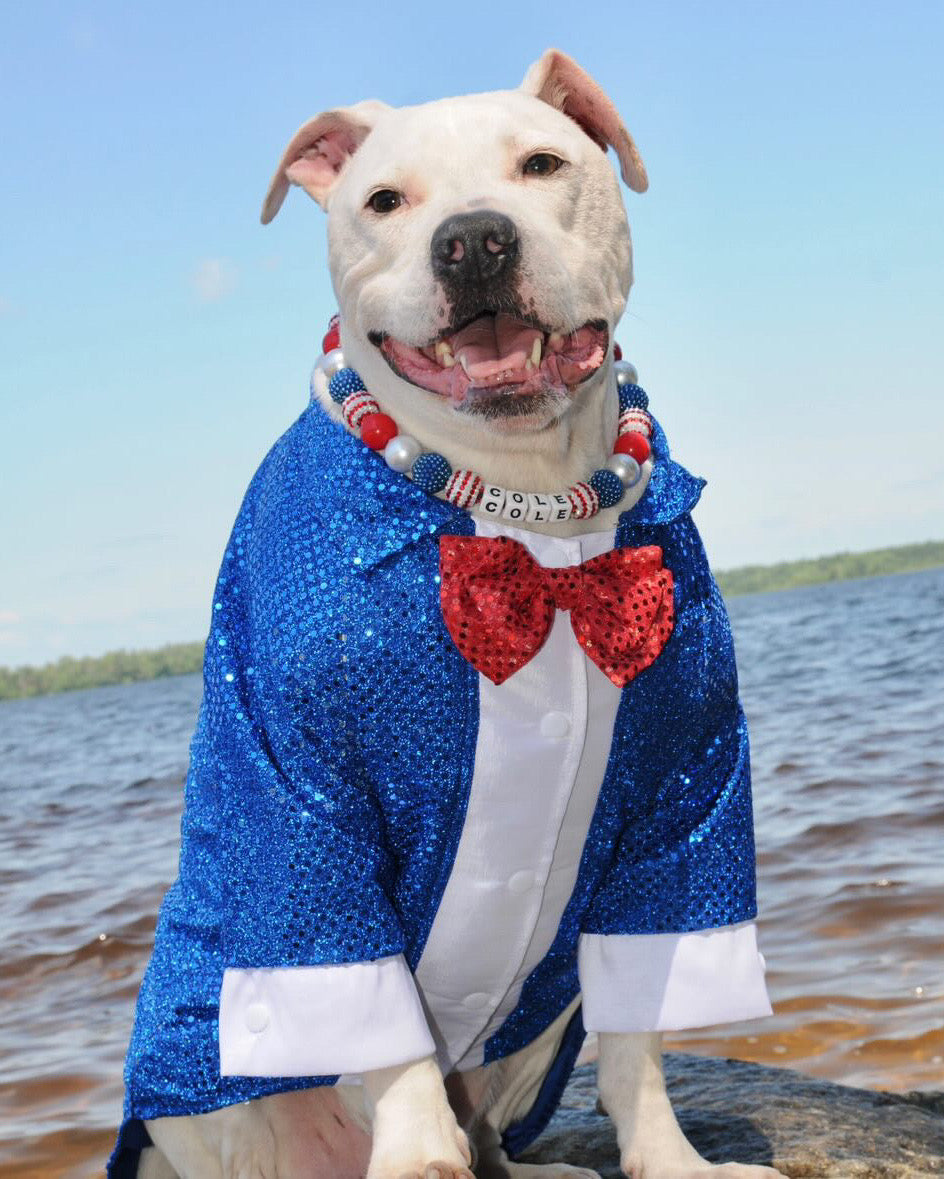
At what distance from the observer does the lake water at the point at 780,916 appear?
4.45 meters

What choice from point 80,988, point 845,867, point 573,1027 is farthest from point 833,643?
point 573,1027

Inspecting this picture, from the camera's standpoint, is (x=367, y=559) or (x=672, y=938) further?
(x=672, y=938)

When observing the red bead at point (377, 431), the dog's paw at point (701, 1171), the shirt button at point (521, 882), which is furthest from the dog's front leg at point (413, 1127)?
the red bead at point (377, 431)

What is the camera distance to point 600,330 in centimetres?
280

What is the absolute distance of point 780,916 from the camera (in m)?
5.70

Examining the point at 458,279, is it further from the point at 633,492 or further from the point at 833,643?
the point at 833,643

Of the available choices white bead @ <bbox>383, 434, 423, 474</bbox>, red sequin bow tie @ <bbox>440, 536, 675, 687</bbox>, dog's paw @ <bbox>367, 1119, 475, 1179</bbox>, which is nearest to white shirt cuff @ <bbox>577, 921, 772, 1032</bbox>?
dog's paw @ <bbox>367, 1119, 475, 1179</bbox>

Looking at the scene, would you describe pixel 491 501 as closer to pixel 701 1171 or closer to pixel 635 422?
pixel 635 422

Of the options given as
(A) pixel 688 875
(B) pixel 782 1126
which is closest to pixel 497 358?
(A) pixel 688 875

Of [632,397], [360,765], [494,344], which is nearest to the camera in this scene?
[360,765]

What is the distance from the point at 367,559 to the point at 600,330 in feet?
2.19

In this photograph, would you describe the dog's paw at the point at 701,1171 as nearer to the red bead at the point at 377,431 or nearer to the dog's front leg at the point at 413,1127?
the dog's front leg at the point at 413,1127

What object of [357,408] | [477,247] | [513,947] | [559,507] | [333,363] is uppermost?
[477,247]

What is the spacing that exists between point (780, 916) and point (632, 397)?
3253 millimetres
